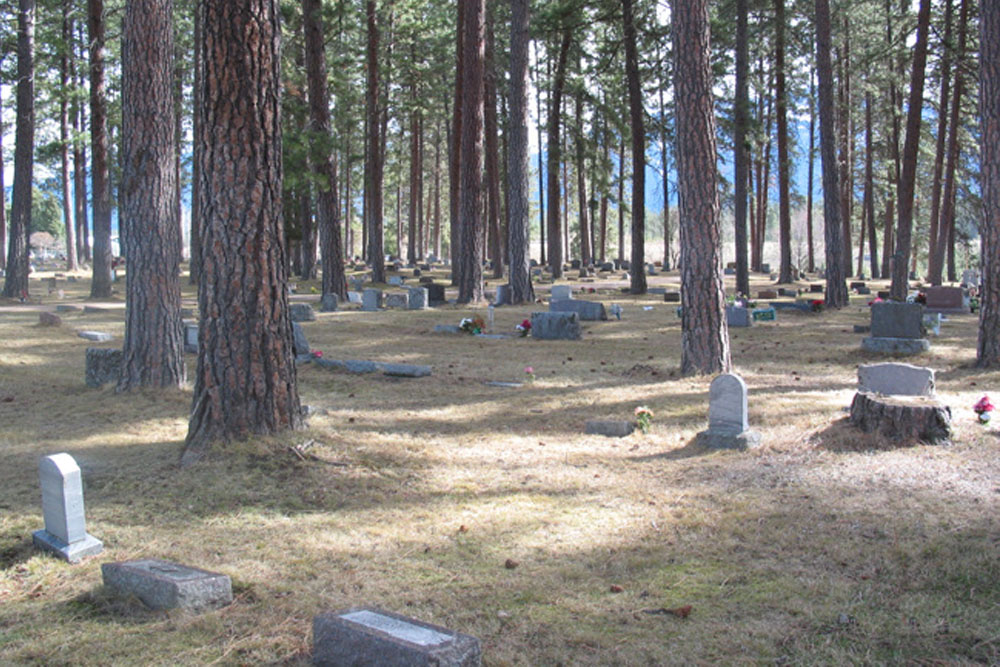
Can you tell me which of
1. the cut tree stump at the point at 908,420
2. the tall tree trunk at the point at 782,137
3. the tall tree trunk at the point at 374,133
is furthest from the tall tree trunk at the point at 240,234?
the tall tree trunk at the point at 782,137

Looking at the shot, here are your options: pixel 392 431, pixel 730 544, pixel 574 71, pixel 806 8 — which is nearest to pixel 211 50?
pixel 392 431

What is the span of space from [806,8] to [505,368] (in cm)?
2106

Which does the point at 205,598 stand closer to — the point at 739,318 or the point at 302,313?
the point at 302,313

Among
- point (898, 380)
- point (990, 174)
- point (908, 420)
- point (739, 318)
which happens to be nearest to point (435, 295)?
point (739, 318)

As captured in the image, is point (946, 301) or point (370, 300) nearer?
point (946, 301)

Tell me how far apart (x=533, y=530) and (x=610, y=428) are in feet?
9.07

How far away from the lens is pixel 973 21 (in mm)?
25906

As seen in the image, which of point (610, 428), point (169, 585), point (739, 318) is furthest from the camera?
point (739, 318)

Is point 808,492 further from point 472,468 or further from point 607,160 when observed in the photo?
point 607,160

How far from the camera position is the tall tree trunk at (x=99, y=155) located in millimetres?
18125

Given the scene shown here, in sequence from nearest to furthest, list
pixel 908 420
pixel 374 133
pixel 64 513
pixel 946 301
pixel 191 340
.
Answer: pixel 64 513 → pixel 908 420 → pixel 191 340 → pixel 946 301 → pixel 374 133

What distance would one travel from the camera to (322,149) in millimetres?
19156

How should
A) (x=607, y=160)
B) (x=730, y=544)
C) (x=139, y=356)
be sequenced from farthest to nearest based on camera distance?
1. (x=607, y=160)
2. (x=139, y=356)
3. (x=730, y=544)

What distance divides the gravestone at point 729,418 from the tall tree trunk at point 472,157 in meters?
13.6
